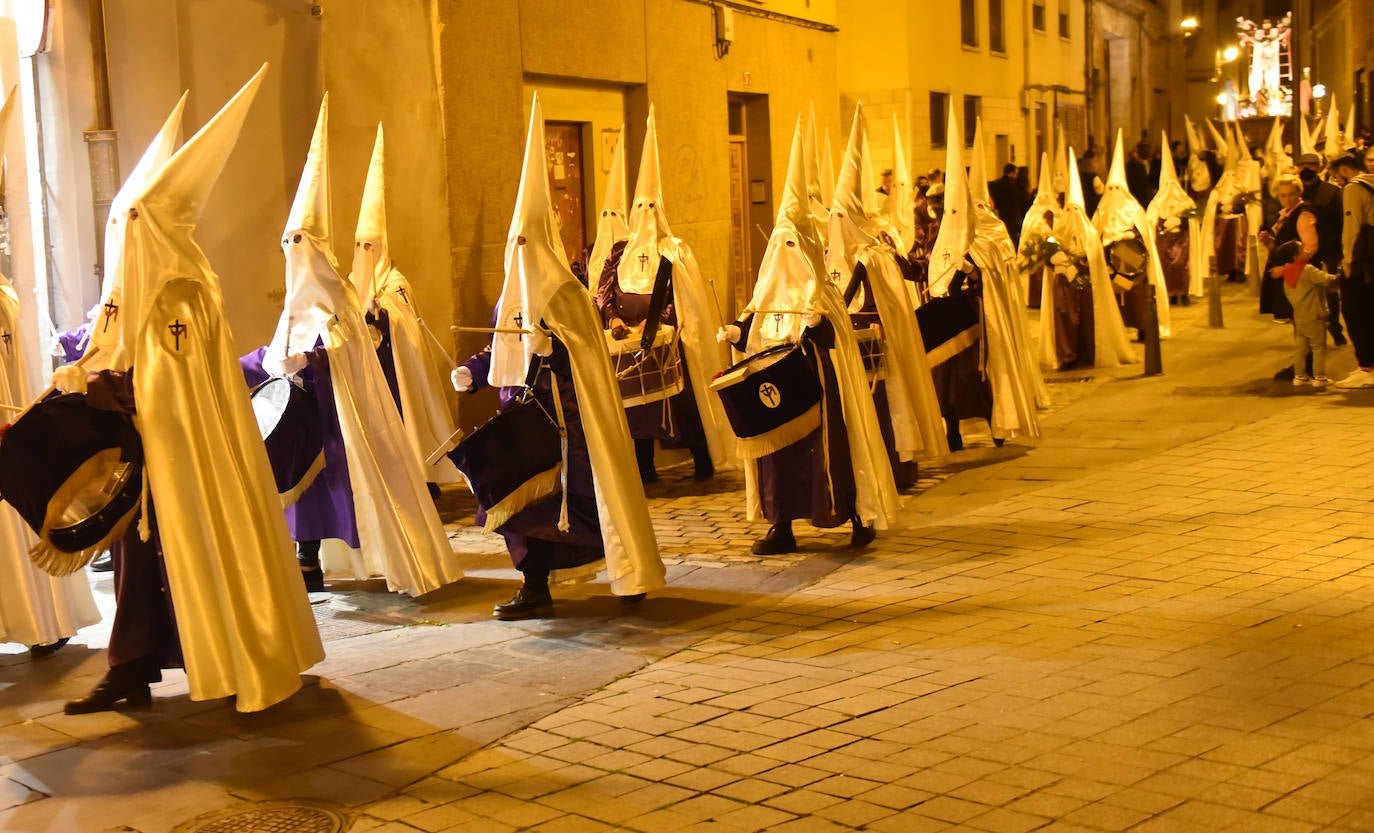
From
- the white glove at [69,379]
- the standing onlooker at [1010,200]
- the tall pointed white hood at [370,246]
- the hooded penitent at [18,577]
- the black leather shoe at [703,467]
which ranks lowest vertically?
the black leather shoe at [703,467]

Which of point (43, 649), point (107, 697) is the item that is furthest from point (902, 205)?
point (107, 697)

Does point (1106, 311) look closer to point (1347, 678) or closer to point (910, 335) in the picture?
point (910, 335)

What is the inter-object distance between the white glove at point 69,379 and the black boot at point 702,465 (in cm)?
641

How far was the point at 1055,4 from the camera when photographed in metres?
34.3

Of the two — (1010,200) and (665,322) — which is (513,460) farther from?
(1010,200)

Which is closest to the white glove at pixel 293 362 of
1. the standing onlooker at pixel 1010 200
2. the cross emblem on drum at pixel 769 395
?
the cross emblem on drum at pixel 769 395

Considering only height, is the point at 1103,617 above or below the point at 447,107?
below

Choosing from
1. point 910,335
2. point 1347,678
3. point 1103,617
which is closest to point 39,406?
point 1103,617

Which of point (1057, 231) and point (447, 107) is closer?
point (447, 107)

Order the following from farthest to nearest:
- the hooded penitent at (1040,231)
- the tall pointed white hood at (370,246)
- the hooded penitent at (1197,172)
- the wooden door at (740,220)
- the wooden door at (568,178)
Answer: the hooded penitent at (1197,172)
the wooden door at (740,220)
the hooded penitent at (1040,231)
the wooden door at (568,178)
the tall pointed white hood at (370,246)

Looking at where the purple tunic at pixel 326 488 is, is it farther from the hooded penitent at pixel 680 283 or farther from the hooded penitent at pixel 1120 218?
the hooded penitent at pixel 1120 218

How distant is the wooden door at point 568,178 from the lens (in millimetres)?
15125

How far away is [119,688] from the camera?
6.45m

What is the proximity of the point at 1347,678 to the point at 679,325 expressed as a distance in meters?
6.53
